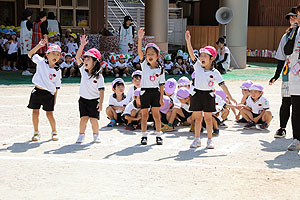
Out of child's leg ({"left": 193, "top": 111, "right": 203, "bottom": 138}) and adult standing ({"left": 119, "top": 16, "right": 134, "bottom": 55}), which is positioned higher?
adult standing ({"left": 119, "top": 16, "right": 134, "bottom": 55})

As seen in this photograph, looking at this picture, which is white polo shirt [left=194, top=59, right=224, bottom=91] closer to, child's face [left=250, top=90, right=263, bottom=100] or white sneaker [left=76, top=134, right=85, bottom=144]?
child's face [left=250, top=90, right=263, bottom=100]

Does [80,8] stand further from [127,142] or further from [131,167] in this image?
[131,167]

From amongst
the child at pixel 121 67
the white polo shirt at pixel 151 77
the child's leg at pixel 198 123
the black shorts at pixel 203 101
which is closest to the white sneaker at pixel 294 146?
the black shorts at pixel 203 101

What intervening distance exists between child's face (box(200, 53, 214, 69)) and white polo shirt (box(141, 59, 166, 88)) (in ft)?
2.16

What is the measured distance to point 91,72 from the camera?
7000 millimetres

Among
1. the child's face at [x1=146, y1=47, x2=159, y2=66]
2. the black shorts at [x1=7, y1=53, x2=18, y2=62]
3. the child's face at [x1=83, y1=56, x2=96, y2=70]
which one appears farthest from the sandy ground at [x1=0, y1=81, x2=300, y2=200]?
the black shorts at [x1=7, y1=53, x2=18, y2=62]

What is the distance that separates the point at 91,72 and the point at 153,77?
37.1 inches

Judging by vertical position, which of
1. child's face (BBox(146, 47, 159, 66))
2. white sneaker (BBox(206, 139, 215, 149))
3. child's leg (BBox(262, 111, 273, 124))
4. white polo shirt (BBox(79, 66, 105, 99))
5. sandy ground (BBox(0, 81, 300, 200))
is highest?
child's face (BBox(146, 47, 159, 66))

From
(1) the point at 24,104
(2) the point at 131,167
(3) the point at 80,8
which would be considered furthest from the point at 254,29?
(2) the point at 131,167

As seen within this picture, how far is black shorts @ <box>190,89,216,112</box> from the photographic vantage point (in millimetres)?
6688

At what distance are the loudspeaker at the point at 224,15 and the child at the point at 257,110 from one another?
1021 cm

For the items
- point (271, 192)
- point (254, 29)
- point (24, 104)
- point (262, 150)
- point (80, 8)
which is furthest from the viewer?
point (254, 29)

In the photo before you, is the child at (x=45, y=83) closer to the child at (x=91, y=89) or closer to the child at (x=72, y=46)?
the child at (x=91, y=89)

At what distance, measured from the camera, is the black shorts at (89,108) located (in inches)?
276
